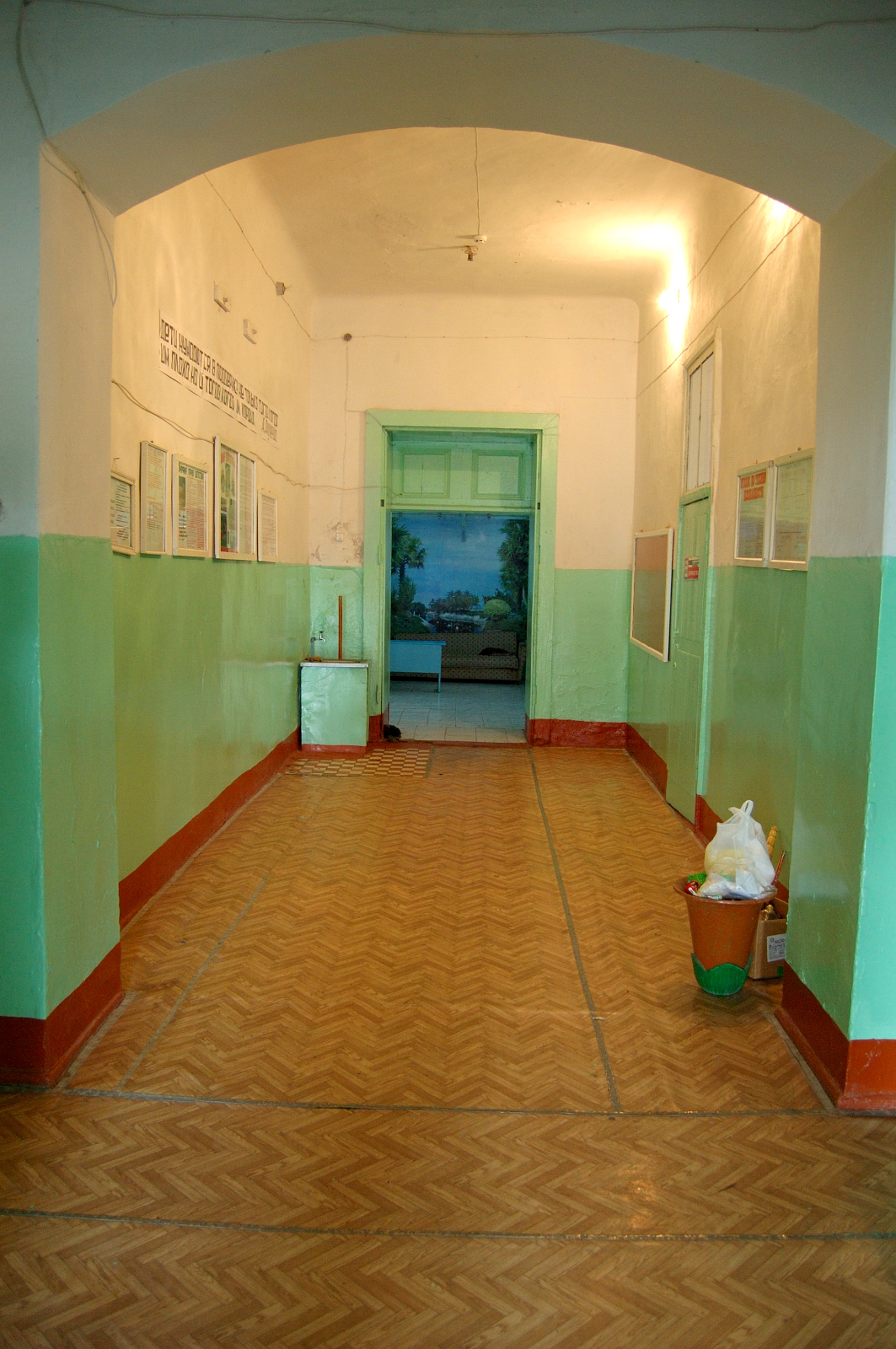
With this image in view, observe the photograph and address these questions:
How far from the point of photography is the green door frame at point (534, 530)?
28.8 feet

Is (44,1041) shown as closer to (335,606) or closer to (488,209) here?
(488,209)

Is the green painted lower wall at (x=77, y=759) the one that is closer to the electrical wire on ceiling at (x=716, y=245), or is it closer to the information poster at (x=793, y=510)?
the information poster at (x=793, y=510)

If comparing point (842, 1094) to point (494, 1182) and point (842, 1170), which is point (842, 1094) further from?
point (494, 1182)

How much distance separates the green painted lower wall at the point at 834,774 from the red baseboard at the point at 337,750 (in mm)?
5319

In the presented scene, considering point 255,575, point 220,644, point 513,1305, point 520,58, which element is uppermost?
point 520,58

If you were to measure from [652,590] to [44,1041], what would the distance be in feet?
18.9

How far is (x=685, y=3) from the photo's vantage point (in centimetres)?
272

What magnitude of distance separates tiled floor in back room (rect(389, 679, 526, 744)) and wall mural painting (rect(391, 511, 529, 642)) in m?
1.78

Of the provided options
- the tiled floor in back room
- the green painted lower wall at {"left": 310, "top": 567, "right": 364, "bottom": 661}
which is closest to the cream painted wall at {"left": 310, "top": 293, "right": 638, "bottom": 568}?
the green painted lower wall at {"left": 310, "top": 567, "right": 364, "bottom": 661}

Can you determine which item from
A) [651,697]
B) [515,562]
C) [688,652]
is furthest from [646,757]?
[515,562]

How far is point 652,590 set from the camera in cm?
762

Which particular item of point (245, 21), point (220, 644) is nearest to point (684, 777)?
point (220, 644)

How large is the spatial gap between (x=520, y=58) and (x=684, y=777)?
4430 millimetres

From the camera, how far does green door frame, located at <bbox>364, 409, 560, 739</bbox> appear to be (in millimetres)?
8766
